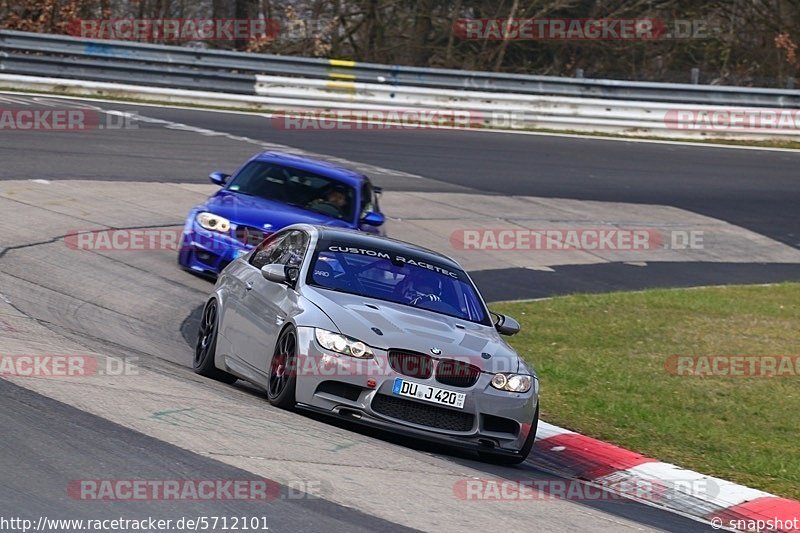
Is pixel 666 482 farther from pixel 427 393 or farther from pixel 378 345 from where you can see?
pixel 378 345

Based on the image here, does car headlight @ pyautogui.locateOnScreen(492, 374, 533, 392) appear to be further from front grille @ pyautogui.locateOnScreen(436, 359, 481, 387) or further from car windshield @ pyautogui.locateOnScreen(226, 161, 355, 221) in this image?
car windshield @ pyautogui.locateOnScreen(226, 161, 355, 221)

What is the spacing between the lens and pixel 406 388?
8.40m

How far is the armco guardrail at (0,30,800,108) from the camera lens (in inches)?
1085

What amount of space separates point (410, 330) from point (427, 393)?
0.53 meters

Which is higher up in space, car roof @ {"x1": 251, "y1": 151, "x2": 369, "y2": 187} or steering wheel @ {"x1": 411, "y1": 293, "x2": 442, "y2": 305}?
car roof @ {"x1": 251, "y1": 151, "x2": 369, "y2": 187}

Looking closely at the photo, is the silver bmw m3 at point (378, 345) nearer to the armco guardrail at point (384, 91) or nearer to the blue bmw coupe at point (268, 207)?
the blue bmw coupe at point (268, 207)

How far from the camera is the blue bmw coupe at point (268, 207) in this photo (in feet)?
47.2

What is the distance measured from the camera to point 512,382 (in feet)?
28.9

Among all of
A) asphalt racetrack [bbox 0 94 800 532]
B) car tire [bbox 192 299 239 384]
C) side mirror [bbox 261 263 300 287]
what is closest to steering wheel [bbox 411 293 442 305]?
side mirror [bbox 261 263 300 287]

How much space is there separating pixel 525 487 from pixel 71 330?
448 centimetres

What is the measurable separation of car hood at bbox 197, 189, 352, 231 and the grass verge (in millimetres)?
2450

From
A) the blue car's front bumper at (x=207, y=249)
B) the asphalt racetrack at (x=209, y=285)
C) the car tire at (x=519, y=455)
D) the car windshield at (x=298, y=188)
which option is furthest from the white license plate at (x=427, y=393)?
the car windshield at (x=298, y=188)

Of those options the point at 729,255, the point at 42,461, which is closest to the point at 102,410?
the point at 42,461

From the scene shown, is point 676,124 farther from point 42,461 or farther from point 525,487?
point 42,461
